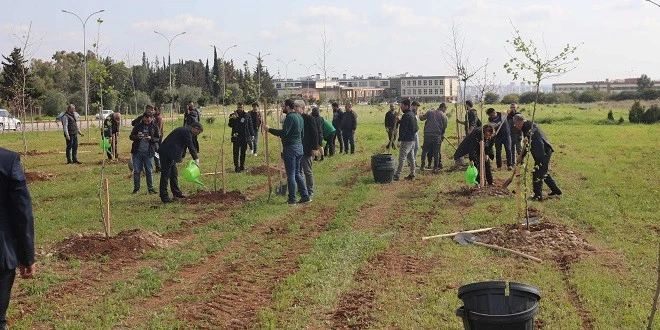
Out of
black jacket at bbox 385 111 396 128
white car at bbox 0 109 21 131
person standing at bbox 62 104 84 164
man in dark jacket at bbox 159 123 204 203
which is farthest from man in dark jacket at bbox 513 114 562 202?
white car at bbox 0 109 21 131

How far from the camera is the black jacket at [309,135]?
13938 millimetres

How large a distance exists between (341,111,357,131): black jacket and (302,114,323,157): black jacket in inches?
407

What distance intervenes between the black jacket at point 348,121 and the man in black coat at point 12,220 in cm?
1974

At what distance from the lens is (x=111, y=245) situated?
948cm

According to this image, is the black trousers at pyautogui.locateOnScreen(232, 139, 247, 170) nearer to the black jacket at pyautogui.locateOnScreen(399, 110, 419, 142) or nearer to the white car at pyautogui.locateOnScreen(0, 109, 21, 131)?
the black jacket at pyautogui.locateOnScreen(399, 110, 419, 142)

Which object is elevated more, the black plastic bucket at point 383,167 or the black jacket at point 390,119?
the black jacket at point 390,119

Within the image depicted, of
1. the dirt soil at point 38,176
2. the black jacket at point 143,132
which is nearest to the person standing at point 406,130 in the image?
the black jacket at point 143,132

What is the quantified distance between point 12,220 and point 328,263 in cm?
464

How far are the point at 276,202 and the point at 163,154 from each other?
240 centimetres

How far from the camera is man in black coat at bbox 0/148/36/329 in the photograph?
4730 millimetres

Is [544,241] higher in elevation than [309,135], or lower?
lower

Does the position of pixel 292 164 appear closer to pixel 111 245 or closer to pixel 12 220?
pixel 111 245

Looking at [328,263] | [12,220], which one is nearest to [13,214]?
[12,220]

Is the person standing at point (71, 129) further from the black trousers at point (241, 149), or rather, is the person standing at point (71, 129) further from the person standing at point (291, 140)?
the person standing at point (291, 140)
